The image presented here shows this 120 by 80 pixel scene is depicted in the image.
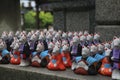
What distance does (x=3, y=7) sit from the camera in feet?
32.3

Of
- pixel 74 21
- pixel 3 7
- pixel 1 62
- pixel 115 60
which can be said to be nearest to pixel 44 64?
pixel 1 62

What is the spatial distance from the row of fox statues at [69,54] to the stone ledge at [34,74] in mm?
104

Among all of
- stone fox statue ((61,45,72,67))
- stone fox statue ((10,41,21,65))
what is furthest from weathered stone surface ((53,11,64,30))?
stone fox statue ((61,45,72,67))

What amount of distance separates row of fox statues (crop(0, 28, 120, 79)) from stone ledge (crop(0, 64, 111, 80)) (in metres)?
0.10

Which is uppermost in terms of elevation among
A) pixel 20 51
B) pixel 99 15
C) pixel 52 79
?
pixel 99 15

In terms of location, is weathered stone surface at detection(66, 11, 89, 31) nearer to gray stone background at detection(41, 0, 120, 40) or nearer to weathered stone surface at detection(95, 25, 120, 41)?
gray stone background at detection(41, 0, 120, 40)

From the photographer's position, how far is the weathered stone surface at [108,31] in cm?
457

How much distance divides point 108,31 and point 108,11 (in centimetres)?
36

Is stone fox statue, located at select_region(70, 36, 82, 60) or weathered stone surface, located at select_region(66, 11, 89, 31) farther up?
weathered stone surface, located at select_region(66, 11, 89, 31)

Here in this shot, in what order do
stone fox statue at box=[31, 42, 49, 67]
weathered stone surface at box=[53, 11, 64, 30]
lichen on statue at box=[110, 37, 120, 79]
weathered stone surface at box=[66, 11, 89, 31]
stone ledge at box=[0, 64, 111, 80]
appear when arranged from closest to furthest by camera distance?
lichen on statue at box=[110, 37, 120, 79], stone ledge at box=[0, 64, 111, 80], stone fox statue at box=[31, 42, 49, 67], weathered stone surface at box=[66, 11, 89, 31], weathered stone surface at box=[53, 11, 64, 30]

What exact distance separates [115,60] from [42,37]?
1590 millimetres

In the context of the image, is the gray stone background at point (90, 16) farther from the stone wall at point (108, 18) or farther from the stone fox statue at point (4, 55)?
the stone fox statue at point (4, 55)

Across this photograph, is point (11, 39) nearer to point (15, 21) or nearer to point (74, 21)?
point (74, 21)

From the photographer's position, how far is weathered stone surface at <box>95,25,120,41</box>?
15.0 ft
